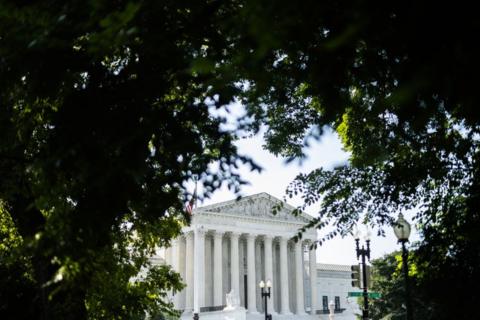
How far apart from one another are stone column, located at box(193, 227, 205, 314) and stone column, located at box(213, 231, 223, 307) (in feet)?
6.02

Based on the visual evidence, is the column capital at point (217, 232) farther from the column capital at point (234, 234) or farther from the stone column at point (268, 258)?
the stone column at point (268, 258)

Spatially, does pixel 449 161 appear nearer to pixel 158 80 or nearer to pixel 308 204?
pixel 308 204

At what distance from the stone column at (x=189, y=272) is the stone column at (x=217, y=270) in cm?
277

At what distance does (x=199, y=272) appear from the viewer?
71688 mm

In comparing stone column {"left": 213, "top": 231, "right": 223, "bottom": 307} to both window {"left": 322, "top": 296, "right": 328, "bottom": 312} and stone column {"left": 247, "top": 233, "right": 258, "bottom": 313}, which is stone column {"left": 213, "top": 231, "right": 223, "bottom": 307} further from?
window {"left": 322, "top": 296, "right": 328, "bottom": 312}

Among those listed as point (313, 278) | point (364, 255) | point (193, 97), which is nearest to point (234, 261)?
point (313, 278)

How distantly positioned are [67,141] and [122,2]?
1653mm

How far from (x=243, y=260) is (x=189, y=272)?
25.4 feet

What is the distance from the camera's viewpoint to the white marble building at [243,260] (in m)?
72.7

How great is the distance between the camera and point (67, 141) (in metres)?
6.84

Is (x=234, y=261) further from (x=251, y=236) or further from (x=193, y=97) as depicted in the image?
(x=193, y=97)

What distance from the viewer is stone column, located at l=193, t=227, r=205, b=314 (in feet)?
232

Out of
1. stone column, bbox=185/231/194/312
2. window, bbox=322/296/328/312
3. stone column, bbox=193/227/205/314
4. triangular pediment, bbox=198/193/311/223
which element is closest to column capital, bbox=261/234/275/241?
triangular pediment, bbox=198/193/311/223

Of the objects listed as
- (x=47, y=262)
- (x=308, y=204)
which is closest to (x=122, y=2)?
(x=47, y=262)
